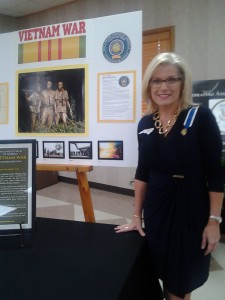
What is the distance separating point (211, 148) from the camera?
98 centimetres

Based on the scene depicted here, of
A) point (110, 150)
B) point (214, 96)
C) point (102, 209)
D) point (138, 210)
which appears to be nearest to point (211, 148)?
point (138, 210)

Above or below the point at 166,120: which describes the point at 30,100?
above

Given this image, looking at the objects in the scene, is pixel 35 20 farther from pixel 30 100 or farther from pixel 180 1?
pixel 30 100

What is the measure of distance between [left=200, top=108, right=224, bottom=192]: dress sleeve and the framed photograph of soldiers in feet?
2.35

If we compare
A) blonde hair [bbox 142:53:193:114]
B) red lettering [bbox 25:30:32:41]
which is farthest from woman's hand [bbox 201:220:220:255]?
red lettering [bbox 25:30:32:41]

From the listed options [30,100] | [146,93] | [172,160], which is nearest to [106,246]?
[172,160]

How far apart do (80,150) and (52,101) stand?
0.34 meters

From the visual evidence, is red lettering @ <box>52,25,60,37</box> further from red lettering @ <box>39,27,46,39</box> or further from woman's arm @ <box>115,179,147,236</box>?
woman's arm @ <box>115,179,147,236</box>

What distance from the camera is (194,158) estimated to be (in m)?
0.99

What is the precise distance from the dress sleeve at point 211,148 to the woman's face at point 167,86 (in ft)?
0.46

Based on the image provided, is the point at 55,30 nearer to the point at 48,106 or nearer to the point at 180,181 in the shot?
the point at 48,106

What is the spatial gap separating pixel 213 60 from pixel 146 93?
242 cm

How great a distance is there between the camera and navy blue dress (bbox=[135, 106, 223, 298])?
994 mm

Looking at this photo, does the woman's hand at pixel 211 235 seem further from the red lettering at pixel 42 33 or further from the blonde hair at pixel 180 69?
the red lettering at pixel 42 33
